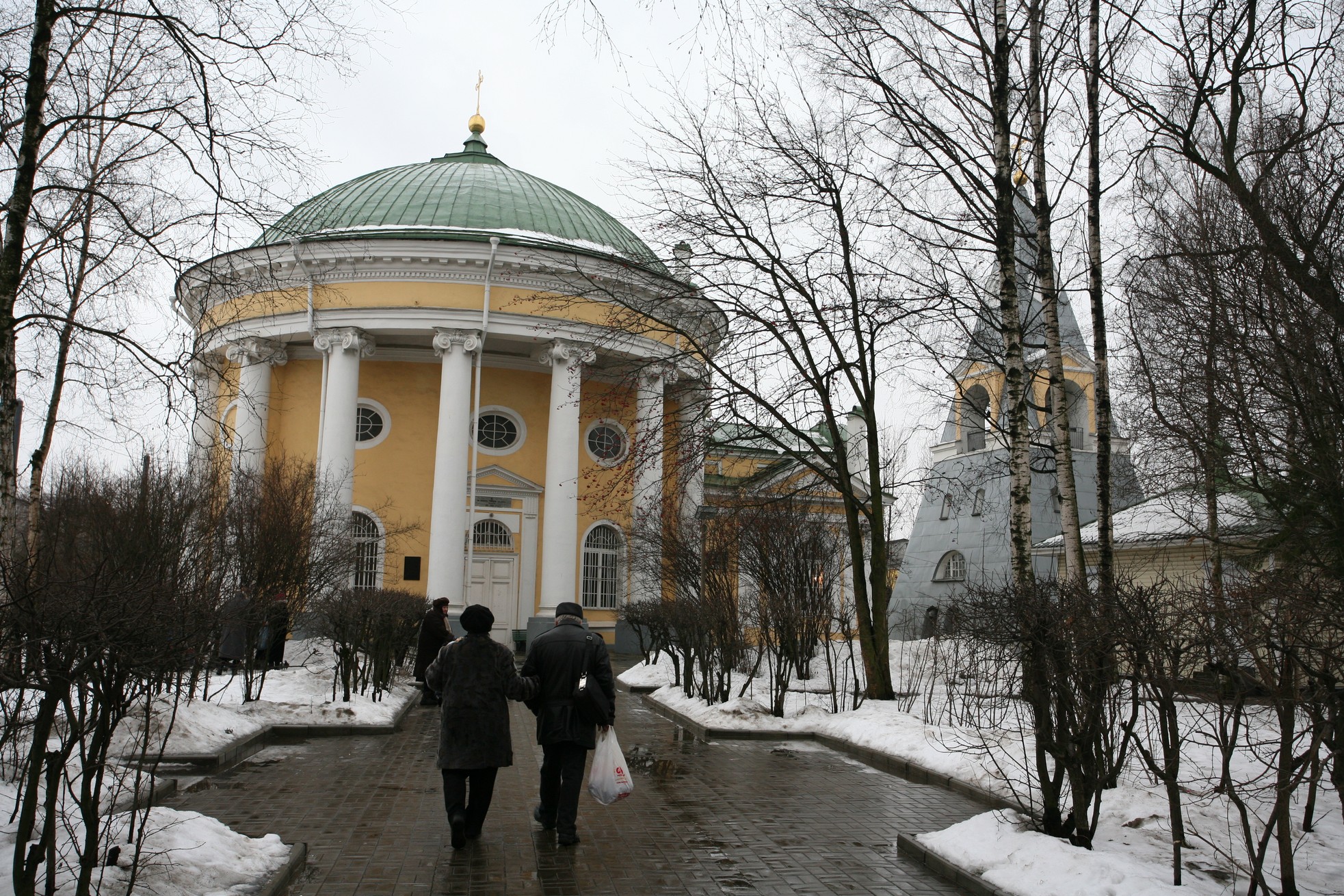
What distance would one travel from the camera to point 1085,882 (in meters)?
5.30

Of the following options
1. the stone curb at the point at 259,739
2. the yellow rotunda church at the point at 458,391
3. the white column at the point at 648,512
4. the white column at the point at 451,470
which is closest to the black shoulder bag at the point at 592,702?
the stone curb at the point at 259,739

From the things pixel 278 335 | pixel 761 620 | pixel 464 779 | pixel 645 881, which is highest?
pixel 278 335

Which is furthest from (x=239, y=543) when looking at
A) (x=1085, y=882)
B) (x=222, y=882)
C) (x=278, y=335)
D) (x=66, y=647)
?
(x=278, y=335)

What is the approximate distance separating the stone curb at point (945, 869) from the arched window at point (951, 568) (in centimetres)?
2499

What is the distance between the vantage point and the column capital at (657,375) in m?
15.8

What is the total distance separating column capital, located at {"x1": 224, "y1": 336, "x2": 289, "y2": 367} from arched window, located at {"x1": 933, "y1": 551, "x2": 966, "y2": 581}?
813 inches

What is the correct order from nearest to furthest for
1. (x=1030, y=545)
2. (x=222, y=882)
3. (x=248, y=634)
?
(x=222, y=882)
(x=1030, y=545)
(x=248, y=634)

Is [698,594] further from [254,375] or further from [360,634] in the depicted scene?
[254,375]

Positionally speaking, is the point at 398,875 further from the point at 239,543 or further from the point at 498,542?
the point at 498,542

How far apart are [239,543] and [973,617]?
1026 centimetres

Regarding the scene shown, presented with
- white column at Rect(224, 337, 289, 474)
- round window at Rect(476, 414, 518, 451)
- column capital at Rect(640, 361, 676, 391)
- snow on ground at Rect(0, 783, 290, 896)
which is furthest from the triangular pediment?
snow on ground at Rect(0, 783, 290, 896)

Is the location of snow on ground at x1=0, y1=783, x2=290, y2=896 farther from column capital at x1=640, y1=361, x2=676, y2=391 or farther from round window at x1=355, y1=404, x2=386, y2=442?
round window at x1=355, y1=404, x2=386, y2=442

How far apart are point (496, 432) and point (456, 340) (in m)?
4.05

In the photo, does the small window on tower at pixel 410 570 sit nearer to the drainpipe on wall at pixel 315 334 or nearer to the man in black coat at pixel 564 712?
the drainpipe on wall at pixel 315 334
